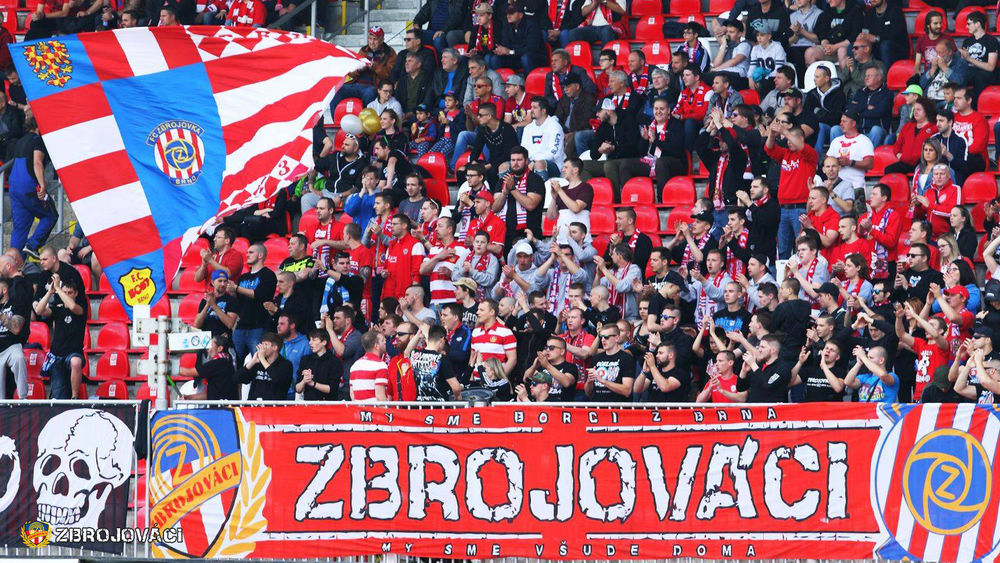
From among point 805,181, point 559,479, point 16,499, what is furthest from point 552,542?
point 805,181

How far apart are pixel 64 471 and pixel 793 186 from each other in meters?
8.56

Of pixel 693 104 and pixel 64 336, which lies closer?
pixel 64 336

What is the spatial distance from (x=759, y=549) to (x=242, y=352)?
785cm

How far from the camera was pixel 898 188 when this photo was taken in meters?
16.8

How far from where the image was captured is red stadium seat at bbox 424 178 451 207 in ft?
63.8

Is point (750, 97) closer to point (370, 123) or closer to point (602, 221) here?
point (602, 221)

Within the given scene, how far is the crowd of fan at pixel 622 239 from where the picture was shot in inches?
563

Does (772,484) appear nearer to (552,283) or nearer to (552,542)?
(552,542)

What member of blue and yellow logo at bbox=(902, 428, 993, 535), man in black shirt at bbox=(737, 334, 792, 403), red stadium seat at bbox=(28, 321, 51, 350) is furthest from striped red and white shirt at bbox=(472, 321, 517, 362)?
red stadium seat at bbox=(28, 321, 51, 350)

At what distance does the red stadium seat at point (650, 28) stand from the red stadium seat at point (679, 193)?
11.7ft

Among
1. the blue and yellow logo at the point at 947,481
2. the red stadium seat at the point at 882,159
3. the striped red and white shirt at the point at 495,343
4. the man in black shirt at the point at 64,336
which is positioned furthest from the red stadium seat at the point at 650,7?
the blue and yellow logo at the point at 947,481

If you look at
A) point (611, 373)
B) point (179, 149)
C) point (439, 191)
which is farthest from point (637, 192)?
point (179, 149)

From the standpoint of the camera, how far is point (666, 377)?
14281mm

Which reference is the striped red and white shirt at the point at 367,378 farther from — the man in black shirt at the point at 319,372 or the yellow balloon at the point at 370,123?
the yellow balloon at the point at 370,123
